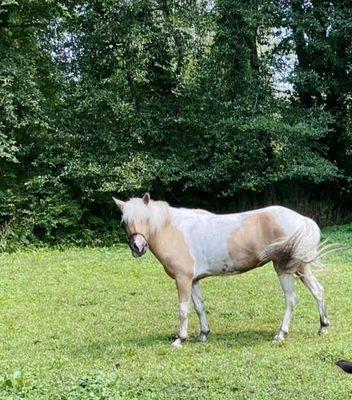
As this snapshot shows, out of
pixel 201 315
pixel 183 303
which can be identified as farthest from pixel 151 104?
pixel 183 303

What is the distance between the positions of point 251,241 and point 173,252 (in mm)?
798

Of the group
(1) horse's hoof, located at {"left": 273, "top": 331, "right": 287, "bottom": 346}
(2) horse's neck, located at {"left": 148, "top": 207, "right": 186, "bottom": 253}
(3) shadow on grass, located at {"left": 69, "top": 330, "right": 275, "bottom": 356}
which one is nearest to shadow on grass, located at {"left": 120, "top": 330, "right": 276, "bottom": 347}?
(3) shadow on grass, located at {"left": 69, "top": 330, "right": 275, "bottom": 356}

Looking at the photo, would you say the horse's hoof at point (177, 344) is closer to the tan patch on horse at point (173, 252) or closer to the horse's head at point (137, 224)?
the tan patch on horse at point (173, 252)

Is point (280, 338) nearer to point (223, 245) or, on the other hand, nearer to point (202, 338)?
point (202, 338)

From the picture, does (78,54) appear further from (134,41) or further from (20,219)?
(20,219)

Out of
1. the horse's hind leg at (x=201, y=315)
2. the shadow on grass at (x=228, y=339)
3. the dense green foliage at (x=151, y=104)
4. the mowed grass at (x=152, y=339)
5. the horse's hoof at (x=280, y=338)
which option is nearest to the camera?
the mowed grass at (x=152, y=339)

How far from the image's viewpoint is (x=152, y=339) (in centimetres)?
625

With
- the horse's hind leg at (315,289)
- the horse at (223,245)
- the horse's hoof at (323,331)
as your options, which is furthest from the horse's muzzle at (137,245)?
the horse's hoof at (323,331)

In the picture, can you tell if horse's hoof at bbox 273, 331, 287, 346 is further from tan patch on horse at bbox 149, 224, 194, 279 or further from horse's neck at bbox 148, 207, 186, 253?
horse's neck at bbox 148, 207, 186, 253

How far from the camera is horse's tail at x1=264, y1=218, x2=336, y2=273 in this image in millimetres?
5891

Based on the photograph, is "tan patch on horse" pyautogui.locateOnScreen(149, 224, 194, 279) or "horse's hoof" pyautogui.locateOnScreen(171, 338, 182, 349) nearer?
"horse's hoof" pyautogui.locateOnScreen(171, 338, 182, 349)

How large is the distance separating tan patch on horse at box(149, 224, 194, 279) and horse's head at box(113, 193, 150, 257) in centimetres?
16

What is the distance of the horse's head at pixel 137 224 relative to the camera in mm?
5887

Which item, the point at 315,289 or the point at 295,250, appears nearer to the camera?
the point at 295,250
